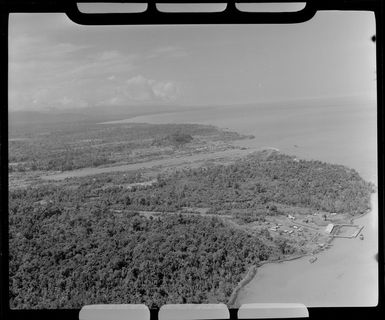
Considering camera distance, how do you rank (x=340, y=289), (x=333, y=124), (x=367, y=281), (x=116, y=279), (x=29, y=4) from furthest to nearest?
(x=333, y=124), (x=116, y=279), (x=340, y=289), (x=367, y=281), (x=29, y=4)

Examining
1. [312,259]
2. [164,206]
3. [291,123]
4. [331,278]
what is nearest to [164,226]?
[164,206]

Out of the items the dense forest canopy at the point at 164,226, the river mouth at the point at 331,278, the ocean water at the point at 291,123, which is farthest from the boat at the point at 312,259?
the ocean water at the point at 291,123

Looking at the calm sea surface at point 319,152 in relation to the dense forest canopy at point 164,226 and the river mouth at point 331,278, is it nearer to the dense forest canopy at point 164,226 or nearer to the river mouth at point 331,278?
the river mouth at point 331,278

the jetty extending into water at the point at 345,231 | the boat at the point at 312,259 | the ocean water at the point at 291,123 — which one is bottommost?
the boat at the point at 312,259

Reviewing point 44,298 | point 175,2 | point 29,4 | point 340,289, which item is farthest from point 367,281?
point 29,4

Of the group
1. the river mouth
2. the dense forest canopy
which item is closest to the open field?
the dense forest canopy

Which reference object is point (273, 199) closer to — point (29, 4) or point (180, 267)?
point (180, 267)

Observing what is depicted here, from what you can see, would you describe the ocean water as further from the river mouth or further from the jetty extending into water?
the river mouth

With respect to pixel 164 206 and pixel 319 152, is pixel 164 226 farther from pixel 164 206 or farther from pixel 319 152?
pixel 319 152
